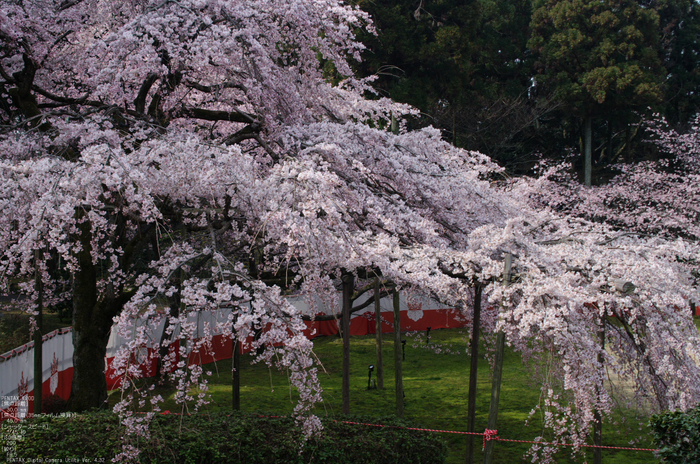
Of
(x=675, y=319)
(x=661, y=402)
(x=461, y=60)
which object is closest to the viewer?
(x=675, y=319)

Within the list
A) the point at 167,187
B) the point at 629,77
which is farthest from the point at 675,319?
the point at 629,77

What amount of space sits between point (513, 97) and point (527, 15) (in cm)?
459

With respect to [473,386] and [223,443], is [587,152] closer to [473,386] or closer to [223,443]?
Answer: [473,386]

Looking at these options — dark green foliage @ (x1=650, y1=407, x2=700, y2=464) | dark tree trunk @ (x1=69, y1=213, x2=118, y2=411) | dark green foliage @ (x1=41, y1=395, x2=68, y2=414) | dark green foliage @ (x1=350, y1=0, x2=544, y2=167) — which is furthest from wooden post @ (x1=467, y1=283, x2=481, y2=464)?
dark green foliage @ (x1=350, y1=0, x2=544, y2=167)

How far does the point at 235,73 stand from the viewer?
19.8 feet

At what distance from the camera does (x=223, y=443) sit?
15.4 feet

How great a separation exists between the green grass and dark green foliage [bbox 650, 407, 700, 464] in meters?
2.17

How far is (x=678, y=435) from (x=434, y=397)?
19.9 feet

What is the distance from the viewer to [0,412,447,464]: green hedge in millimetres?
4602

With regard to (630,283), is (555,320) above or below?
below

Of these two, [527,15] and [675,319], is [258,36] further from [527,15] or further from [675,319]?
[527,15]

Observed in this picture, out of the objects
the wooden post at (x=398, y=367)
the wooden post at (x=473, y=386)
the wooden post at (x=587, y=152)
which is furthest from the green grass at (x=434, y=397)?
the wooden post at (x=587, y=152)

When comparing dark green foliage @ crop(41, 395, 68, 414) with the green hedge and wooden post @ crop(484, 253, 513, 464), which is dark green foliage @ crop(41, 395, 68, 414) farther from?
wooden post @ crop(484, 253, 513, 464)

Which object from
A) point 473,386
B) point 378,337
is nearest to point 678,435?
point 473,386
